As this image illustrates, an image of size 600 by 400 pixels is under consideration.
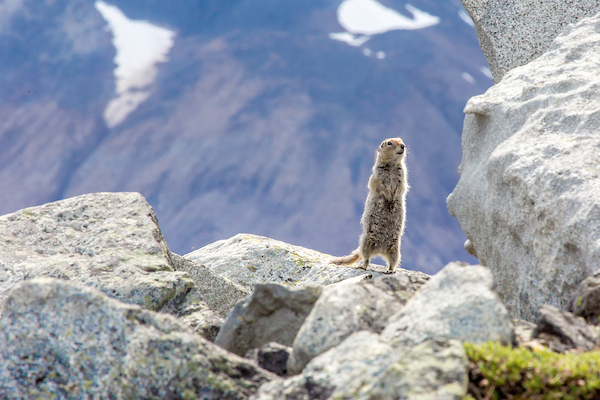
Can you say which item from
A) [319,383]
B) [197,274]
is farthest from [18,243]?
[319,383]

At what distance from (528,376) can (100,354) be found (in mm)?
3298

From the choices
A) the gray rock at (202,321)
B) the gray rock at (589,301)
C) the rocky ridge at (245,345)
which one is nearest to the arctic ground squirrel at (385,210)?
the gray rock at (202,321)

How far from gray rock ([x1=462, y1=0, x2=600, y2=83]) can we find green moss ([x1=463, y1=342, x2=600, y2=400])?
29.0 feet

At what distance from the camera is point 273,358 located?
4949 millimetres

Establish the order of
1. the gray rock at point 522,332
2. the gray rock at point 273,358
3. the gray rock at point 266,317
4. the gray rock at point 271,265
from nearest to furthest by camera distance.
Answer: the gray rock at point 522,332, the gray rock at point 273,358, the gray rock at point 266,317, the gray rock at point 271,265

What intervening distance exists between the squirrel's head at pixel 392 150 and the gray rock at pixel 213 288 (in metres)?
4.41

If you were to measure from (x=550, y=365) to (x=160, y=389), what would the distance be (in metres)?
2.93

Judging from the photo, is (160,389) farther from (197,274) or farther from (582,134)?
(582,134)

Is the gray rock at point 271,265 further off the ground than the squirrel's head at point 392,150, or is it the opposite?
the squirrel's head at point 392,150

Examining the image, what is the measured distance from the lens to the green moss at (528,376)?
3744 mm

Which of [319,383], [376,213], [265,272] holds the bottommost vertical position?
[265,272]

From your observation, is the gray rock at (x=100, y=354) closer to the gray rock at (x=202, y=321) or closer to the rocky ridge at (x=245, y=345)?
the rocky ridge at (x=245, y=345)

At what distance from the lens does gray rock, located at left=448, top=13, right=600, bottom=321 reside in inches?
247

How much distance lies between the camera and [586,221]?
6008 mm
